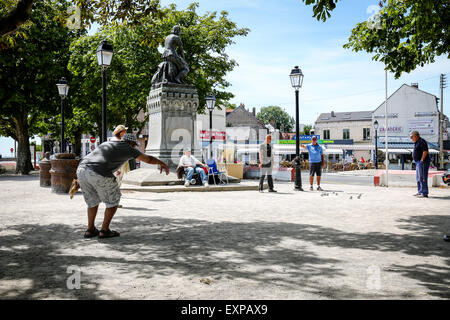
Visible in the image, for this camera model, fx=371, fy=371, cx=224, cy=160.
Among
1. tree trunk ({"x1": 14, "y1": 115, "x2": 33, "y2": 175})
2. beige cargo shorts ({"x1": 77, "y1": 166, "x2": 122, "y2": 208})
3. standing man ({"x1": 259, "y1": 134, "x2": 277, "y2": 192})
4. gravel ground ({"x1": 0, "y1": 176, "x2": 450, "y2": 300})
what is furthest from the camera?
tree trunk ({"x1": 14, "y1": 115, "x2": 33, "y2": 175})

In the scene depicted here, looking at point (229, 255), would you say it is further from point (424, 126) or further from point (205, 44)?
point (424, 126)

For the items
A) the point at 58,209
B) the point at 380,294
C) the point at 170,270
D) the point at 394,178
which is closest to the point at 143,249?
the point at 170,270

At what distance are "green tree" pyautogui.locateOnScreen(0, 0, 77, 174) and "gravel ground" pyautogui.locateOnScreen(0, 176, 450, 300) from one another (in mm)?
19082

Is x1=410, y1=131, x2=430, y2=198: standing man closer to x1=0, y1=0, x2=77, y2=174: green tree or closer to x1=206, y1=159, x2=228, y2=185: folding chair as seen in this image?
x1=206, y1=159, x2=228, y2=185: folding chair

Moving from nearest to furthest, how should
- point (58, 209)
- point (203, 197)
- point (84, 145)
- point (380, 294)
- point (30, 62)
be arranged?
point (380, 294)
point (58, 209)
point (203, 197)
point (30, 62)
point (84, 145)

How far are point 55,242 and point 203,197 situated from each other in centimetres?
596

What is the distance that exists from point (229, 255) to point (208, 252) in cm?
29

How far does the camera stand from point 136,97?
942 inches

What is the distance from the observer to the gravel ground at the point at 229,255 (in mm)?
3219

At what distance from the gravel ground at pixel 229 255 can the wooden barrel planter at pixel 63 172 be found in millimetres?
3608

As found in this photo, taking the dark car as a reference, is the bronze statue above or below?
above

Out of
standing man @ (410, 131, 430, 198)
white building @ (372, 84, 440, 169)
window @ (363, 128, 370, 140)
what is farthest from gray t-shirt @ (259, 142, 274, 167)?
window @ (363, 128, 370, 140)

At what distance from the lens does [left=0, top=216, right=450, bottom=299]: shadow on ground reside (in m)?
3.44
